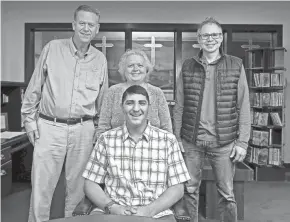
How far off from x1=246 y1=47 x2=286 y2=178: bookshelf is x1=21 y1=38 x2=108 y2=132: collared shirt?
13.8 feet

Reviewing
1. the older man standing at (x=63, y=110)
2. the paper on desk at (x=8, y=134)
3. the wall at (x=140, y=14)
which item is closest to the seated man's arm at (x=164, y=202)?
the older man standing at (x=63, y=110)

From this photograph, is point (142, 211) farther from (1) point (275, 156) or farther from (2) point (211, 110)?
(1) point (275, 156)

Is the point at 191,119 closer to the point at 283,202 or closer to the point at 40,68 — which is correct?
the point at 40,68

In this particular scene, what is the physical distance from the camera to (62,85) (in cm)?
265

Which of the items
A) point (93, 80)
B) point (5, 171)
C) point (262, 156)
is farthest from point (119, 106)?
point (262, 156)

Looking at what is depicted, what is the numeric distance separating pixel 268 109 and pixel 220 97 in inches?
159

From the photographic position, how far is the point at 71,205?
2766mm

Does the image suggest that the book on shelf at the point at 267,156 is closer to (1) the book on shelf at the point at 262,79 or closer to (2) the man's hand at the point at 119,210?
(1) the book on shelf at the point at 262,79

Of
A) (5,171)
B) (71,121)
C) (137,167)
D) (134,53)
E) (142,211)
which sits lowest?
(5,171)

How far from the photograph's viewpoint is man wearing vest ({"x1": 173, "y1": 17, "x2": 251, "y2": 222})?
103 inches

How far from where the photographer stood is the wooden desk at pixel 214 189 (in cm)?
376

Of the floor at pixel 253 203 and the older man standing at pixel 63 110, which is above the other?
the older man standing at pixel 63 110

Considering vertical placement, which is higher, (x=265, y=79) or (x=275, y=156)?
(x=265, y=79)

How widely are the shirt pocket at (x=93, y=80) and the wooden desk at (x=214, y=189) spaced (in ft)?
5.27
